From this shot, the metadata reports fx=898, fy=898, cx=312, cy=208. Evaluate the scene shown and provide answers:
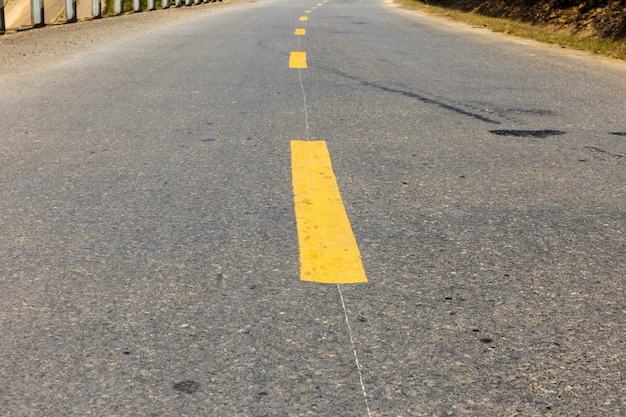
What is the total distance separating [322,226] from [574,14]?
50.5 ft

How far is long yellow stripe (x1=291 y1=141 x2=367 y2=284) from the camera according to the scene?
3.14m

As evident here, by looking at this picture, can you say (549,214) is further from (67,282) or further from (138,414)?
(138,414)

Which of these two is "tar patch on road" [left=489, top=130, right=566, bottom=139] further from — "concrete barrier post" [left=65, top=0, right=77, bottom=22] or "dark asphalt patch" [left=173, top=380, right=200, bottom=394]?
"concrete barrier post" [left=65, top=0, right=77, bottom=22]

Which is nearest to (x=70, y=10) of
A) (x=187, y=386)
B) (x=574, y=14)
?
(x=574, y=14)

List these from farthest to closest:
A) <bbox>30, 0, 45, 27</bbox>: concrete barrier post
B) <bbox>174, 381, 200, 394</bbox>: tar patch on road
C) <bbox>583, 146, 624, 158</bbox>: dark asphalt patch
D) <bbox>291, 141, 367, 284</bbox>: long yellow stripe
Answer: <bbox>30, 0, 45, 27</bbox>: concrete barrier post, <bbox>583, 146, 624, 158</bbox>: dark asphalt patch, <bbox>291, 141, 367, 284</bbox>: long yellow stripe, <bbox>174, 381, 200, 394</bbox>: tar patch on road

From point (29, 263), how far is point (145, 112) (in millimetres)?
3331

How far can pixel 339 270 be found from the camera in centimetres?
315

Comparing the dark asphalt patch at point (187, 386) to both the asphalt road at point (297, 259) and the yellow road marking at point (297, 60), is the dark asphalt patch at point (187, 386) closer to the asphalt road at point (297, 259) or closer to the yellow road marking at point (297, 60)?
the asphalt road at point (297, 259)

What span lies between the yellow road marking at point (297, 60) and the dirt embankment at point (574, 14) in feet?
20.2

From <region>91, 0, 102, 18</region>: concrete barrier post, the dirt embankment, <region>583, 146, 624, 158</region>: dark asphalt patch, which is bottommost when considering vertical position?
<region>91, 0, 102, 18</region>: concrete barrier post

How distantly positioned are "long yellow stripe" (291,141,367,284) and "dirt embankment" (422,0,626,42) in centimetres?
1096

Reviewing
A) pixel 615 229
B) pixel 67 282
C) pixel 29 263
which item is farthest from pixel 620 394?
pixel 29 263

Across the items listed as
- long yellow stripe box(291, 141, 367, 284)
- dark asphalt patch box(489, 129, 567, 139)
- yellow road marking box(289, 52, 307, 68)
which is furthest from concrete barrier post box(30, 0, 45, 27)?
long yellow stripe box(291, 141, 367, 284)

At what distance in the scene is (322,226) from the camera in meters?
3.66
